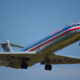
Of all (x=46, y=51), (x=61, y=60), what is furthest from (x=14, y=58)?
(x=61, y=60)

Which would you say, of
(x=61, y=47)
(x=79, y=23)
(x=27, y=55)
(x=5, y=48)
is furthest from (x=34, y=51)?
(x=5, y=48)

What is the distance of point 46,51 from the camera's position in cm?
3422

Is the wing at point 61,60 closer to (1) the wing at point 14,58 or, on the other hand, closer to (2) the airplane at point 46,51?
(2) the airplane at point 46,51

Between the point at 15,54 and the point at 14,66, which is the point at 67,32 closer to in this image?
the point at 15,54

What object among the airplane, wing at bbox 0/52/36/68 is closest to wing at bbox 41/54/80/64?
the airplane

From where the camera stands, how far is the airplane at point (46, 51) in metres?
32.4

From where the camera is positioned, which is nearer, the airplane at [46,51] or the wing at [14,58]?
the airplane at [46,51]

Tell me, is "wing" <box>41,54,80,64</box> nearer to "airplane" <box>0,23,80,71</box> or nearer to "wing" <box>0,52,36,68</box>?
"airplane" <box>0,23,80,71</box>

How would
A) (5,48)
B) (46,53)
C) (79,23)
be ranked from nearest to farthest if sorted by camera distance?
(79,23) → (46,53) → (5,48)

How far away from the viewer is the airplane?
106 ft

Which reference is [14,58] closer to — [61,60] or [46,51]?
[46,51]

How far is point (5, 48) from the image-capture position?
46.9 m

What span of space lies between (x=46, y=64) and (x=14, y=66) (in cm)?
556

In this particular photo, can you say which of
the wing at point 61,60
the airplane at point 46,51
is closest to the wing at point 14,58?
the airplane at point 46,51
